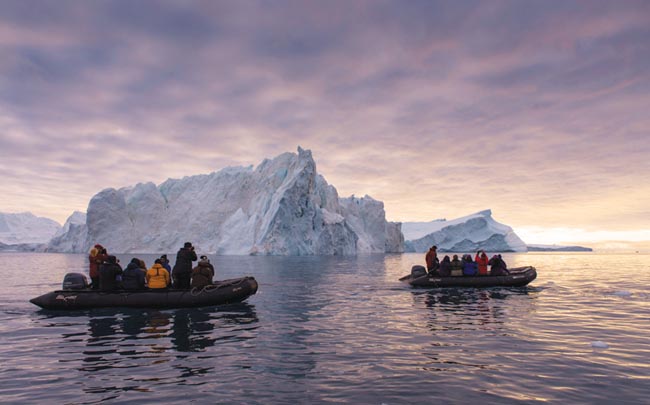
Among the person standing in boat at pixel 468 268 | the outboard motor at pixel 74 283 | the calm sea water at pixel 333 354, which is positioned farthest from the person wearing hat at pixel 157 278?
the person standing in boat at pixel 468 268

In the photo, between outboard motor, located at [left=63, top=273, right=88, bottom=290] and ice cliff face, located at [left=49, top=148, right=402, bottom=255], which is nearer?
outboard motor, located at [left=63, top=273, right=88, bottom=290]

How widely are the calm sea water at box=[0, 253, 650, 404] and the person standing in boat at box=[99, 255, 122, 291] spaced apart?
0.93m

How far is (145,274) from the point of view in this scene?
16188 millimetres

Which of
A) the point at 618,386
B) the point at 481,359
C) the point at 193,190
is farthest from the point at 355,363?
Answer: the point at 193,190

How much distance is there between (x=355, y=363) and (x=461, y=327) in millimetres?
4712

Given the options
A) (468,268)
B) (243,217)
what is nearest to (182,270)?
(468,268)

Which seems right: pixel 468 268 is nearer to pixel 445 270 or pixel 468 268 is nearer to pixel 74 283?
pixel 445 270

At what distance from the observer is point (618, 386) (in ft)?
22.8

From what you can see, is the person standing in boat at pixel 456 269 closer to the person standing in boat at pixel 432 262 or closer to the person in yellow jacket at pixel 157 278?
the person standing in boat at pixel 432 262

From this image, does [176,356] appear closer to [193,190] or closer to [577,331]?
[577,331]

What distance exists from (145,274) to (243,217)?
6755 centimetres

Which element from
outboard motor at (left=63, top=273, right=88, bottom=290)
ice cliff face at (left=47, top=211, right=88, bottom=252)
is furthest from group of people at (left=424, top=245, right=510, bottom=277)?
ice cliff face at (left=47, top=211, right=88, bottom=252)

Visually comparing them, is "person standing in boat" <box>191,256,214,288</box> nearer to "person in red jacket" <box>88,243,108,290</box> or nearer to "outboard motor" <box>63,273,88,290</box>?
"person in red jacket" <box>88,243,108,290</box>

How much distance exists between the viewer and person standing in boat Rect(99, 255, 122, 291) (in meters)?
15.3
